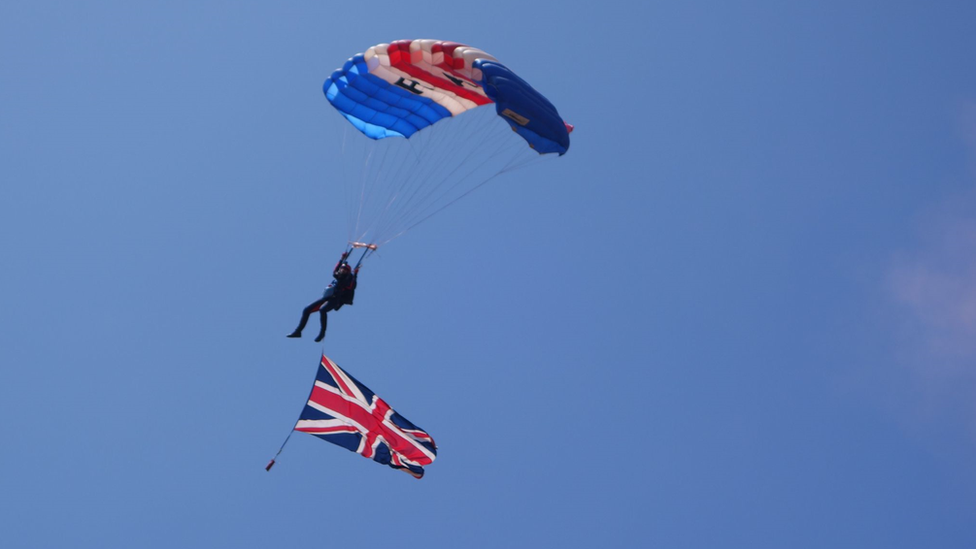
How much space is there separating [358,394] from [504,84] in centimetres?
620

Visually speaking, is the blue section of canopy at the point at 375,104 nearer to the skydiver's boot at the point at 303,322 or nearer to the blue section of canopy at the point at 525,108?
the blue section of canopy at the point at 525,108

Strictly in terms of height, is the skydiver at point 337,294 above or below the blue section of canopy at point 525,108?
below

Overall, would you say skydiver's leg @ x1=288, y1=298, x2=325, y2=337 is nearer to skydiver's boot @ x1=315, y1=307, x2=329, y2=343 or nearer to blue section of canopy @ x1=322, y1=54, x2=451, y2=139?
skydiver's boot @ x1=315, y1=307, x2=329, y2=343

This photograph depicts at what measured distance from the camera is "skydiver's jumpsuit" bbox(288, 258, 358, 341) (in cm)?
1983

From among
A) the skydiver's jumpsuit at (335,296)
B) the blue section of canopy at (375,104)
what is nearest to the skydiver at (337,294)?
the skydiver's jumpsuit at (335,296)

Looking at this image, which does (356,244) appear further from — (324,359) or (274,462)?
(274,462)

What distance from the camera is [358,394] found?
20.8 meters

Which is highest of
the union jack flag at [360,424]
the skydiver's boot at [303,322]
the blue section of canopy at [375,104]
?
the blue section of canopy at [375,104]

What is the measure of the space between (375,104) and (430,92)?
1084mm

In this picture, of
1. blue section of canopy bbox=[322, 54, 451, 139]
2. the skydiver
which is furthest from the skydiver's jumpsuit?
blue section of canopy bbox=[322, 54, 451, 139]

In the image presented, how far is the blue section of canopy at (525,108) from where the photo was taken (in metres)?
19.1

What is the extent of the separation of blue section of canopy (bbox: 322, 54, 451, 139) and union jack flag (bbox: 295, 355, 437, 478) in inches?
183

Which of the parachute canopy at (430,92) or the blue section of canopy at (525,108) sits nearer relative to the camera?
the blue section of canopy at (525,108)

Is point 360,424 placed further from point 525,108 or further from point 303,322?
point 525,108
